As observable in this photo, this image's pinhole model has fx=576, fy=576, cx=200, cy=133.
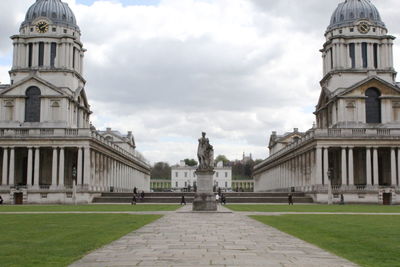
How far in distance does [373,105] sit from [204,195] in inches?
1961

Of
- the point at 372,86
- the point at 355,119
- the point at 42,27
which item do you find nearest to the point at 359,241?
the point at 355,119

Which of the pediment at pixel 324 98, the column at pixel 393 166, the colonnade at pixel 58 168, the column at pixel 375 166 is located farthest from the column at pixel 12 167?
the column at pixel 393 166

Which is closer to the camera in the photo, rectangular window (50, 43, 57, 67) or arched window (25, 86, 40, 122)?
arched window (25, 86, 40, 122)

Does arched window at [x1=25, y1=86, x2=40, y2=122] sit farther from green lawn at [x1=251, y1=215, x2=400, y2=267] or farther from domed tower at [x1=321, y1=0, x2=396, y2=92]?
green lawn at [x1=251, y1=215, x2=400, y2=267]

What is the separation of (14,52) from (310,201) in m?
51.9

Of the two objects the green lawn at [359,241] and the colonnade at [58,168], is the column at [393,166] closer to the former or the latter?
the colonnade at [58,168]

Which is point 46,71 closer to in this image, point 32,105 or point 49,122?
point 32,105

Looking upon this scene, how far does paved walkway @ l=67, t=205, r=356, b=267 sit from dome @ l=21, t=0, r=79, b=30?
7619cm

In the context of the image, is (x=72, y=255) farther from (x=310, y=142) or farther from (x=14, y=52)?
(x=14, y=52)

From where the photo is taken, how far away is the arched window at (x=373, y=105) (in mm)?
88500

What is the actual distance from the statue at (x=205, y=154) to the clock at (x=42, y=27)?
2069 inches

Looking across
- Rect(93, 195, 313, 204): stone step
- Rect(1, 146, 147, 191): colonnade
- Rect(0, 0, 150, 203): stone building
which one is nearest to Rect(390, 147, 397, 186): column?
Rect(93, 195, 313, 204): stone step

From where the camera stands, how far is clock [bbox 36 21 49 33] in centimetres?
9225

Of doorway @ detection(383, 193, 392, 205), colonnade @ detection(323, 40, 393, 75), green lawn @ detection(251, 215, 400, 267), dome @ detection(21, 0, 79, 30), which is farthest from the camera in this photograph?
dome @ detection(21, 0, 79, 30)
